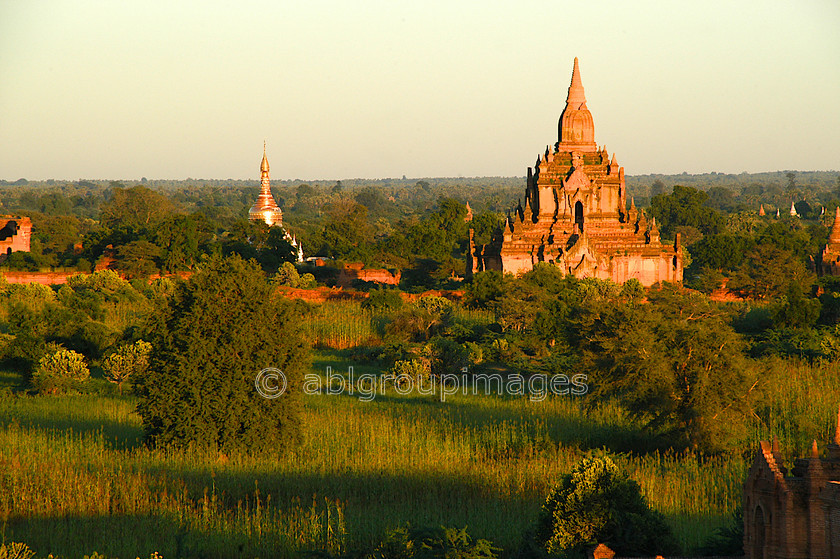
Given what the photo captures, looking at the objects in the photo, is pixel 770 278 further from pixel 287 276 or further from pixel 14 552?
pixel 14 552

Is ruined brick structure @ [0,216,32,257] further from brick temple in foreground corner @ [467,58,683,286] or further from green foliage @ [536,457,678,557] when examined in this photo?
green foliage @ [536,457,678,557]

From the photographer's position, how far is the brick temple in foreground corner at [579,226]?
5225cm

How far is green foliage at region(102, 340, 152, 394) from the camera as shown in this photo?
3167cm

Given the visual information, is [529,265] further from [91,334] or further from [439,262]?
[91,334]

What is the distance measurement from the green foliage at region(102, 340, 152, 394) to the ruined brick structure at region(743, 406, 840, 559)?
23132 millimetres

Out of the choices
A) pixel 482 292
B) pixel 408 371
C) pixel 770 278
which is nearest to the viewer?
pixel 408 371

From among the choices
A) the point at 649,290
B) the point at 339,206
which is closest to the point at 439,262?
the point at 649,290

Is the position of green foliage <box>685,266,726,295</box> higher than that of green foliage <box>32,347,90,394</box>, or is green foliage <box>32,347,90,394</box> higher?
green foliage <box>32,347,90,394</box>

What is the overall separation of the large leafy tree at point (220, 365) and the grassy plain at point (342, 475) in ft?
2.15

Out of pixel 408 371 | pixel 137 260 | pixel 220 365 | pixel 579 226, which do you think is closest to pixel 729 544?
pixel 220 365

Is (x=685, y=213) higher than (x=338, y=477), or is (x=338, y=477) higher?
(x=685, y=213)

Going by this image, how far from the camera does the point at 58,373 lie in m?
31.1

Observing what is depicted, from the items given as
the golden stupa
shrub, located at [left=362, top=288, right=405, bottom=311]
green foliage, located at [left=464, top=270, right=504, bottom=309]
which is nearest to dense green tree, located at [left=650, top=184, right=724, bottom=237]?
the golden stupa

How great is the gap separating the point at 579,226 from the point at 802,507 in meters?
43.3
